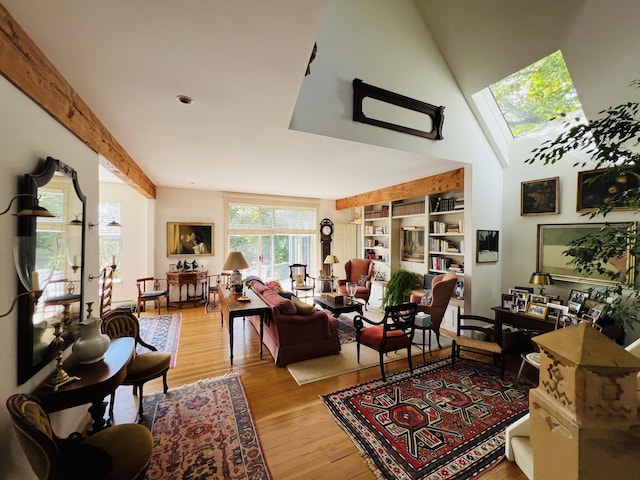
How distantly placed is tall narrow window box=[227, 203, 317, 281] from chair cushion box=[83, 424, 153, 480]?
5.27 meters

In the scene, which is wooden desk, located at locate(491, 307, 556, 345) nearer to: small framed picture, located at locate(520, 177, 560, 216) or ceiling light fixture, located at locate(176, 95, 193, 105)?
small framed picture, located at locate(520, 177, 560, 216)

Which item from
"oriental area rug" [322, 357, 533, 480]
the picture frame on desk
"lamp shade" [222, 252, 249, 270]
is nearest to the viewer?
"oriental area rug" [322, 357, 533, 480]

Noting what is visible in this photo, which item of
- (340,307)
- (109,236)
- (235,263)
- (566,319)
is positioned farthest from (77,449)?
(109,236)

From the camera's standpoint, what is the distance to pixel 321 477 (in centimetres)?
176

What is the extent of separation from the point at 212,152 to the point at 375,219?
421 centimetres

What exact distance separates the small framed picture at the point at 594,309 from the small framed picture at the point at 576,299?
0.06 m

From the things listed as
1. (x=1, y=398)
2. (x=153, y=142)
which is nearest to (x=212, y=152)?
(x=153, y=142)

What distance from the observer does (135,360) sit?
94.0 inches

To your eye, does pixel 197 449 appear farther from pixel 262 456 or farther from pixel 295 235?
pixel 295 235

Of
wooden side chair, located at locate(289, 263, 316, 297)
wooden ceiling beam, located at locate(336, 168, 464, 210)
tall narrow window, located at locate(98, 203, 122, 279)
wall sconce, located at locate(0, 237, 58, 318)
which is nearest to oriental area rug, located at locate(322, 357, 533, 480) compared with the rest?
wall sconce, located at locate(0, 237, 58, 318)

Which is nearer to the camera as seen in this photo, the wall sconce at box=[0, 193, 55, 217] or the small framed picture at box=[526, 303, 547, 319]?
the wall sconce at box=[0, 193, 55, 217]

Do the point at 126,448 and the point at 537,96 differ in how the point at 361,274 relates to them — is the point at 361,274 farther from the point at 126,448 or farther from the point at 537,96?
the point at 126,448

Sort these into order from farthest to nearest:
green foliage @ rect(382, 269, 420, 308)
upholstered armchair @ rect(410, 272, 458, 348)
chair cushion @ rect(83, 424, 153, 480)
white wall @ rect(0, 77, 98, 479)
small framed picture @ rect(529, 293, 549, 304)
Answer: green foliage @ rect(382, 269, 420, 308) < upholstered armchair @ rect(410, 272, 458, 348) < small framed picture @ rect(529, 293, 549, 304) < chair cushion @ rect(83, 424, 153, 480) < white wall @ rect(0, 77, 98, 479)

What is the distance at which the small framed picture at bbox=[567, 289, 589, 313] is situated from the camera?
3.12 metres
